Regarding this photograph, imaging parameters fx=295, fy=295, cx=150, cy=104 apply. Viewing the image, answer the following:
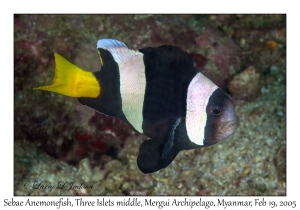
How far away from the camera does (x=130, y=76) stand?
198 cm

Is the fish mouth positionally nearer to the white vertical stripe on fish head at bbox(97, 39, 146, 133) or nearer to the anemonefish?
the anemonefish

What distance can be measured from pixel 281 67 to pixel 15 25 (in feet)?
12.4

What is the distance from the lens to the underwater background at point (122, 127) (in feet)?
→ 10.7

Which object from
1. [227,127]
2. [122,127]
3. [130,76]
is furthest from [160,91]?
[122,127]

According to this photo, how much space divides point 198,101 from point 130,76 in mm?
485

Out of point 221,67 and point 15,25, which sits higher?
point 15,25

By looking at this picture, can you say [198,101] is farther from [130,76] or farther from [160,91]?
[130,76]

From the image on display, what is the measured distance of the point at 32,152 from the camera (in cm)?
365

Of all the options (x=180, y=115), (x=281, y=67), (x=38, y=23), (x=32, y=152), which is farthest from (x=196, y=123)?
(x=281, y=67)

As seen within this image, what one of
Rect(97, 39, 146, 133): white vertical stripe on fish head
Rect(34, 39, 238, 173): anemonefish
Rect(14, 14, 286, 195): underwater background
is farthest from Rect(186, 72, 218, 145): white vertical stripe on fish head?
Rect(14, 14, 286, 195): underwater background

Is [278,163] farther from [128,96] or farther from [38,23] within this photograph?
[38,23]
